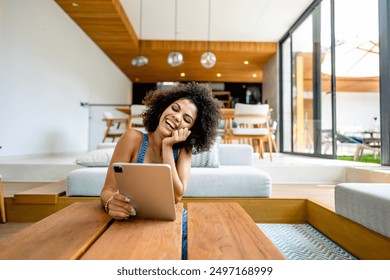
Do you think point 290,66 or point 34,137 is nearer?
point 34,137

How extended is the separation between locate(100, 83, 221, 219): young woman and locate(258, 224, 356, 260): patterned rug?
911mm

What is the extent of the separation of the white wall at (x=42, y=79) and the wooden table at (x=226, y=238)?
376 cm

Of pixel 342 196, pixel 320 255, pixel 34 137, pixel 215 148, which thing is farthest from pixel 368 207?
pixel 34 137

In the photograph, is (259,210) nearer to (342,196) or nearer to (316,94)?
(342,196)

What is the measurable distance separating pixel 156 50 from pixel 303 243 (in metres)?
6.68

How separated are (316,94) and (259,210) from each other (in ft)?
12.8

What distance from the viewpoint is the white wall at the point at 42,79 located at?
13.2 ft

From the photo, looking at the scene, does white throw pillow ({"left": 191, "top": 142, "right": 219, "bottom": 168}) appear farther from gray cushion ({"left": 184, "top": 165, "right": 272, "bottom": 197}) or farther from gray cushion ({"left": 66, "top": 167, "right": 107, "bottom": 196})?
gray cushion ({"left": 66, "top": 167, "right": 107, "bottom": 196})

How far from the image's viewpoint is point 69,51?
5848mm

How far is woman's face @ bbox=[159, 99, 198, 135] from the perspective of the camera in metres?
1.19

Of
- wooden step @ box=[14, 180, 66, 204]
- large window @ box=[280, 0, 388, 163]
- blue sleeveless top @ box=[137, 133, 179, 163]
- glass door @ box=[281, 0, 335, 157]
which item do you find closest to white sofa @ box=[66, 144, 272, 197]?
wooden step @ box=[14, 180, 66, 204]

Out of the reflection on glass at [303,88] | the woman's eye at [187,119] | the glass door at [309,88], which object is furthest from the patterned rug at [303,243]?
the reflection on glass at [303,88]

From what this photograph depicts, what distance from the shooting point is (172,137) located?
1.16m

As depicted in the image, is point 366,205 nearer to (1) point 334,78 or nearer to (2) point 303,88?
(1) point 334,78
